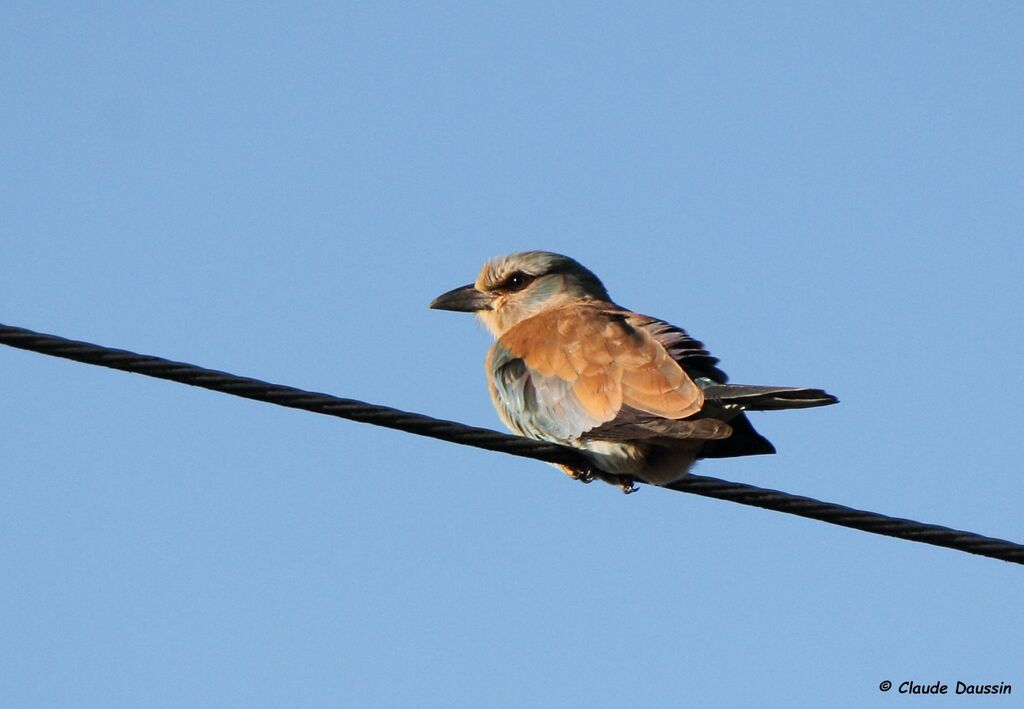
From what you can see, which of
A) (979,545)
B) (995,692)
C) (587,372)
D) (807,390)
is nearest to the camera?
(979,545)

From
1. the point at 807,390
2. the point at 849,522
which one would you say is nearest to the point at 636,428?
the point at 807,390

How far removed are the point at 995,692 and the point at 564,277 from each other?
122 inches

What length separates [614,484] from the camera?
5824 millimetres

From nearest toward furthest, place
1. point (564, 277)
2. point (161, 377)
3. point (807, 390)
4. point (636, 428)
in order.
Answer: point (161, 377) < point (807, 390) < point (636, 428) < point (564, 277)

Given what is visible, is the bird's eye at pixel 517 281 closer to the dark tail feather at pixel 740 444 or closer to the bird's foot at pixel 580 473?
the bird's foot at pixel 580 473

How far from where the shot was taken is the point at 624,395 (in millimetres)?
5457

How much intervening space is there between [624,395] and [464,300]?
8.20 feet

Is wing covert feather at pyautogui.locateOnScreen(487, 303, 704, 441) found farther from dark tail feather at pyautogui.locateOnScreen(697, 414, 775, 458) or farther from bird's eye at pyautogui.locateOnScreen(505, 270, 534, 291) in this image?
bird's eye at pyautogui.locateOnScreen(505, 270, 534, 291)

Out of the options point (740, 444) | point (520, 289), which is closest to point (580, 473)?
point (740, 444)

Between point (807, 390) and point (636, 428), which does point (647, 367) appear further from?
point (807, 390)

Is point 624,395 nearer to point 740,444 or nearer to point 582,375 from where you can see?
point 582,375

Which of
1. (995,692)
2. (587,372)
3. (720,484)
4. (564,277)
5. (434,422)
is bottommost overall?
(995,692)

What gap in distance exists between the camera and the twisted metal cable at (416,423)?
13.3 ft

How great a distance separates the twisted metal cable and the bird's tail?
433 mm
